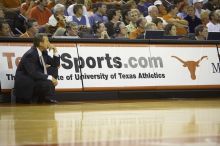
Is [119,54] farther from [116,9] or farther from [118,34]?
[116,9]

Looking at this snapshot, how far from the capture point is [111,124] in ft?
28.8

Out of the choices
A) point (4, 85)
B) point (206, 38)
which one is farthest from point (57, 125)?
point (206, 38)

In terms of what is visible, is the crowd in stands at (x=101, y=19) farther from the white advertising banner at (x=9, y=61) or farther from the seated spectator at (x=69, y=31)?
the white advertising banner at (x=9, y=61)

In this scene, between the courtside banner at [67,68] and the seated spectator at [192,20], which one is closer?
the courtside banner at [67,68]

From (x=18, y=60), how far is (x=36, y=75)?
750 mm

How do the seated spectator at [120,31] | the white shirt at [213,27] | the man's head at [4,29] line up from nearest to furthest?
the man's head at [4,29] → the seated spectator at [120,31] → the white shirt at [213,27]

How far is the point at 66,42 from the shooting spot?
13.6 meters

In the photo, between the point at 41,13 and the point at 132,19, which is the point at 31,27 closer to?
the point at 41,13

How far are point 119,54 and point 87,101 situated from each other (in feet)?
4.97

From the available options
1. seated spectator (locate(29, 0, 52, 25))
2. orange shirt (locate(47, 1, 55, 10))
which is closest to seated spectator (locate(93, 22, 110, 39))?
seated spectator (locate(29, 0, 52, 25))

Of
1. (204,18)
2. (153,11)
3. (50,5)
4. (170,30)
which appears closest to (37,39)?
(50,5)

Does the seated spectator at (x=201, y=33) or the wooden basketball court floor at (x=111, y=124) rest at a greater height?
the seated spectator at (x=201, y=33)

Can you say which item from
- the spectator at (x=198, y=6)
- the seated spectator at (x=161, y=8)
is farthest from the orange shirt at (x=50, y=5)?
the spectator at (x=198, y=6)

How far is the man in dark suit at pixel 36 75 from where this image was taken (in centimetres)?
1262
